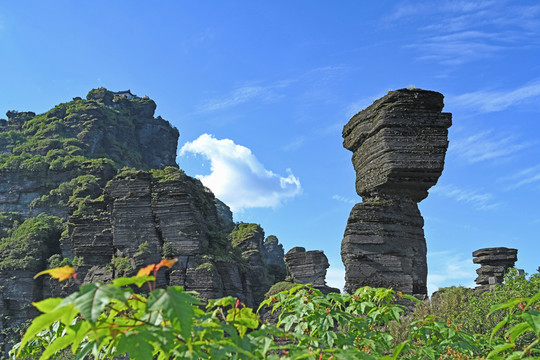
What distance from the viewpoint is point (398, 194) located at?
647 inches

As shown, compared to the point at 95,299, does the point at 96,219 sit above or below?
above

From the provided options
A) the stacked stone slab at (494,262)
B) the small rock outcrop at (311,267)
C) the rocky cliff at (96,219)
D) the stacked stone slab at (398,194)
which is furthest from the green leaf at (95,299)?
the rocky cliff at (96,219)

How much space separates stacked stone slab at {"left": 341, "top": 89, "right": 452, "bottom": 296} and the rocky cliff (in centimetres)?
2841

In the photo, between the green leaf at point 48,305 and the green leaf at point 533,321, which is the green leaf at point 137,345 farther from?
the green leaf at point 533,321

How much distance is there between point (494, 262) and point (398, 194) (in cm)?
2004

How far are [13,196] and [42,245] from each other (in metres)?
19.4

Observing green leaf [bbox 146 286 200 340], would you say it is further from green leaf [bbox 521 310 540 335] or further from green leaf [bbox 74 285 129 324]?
green leaf [bbox 521 310 540 335]

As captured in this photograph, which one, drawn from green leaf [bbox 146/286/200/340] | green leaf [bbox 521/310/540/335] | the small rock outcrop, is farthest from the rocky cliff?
green leaf [bbox 146/286/200/340]

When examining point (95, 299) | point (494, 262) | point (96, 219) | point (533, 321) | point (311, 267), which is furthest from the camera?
point (96, 219)

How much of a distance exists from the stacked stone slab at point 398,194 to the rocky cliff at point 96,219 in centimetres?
2841

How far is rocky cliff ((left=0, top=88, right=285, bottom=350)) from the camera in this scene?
45.4 m

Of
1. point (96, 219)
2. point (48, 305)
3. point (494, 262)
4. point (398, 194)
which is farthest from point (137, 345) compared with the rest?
point (96, 219)

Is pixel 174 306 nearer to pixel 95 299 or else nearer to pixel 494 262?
pixel 95 299

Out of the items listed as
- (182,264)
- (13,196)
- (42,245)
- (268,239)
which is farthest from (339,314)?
(268,239)
